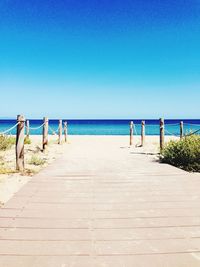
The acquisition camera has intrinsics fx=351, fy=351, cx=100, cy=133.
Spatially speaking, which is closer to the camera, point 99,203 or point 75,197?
point 99,203

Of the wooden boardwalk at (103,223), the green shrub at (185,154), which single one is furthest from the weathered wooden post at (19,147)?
the green shrub at (185,154)

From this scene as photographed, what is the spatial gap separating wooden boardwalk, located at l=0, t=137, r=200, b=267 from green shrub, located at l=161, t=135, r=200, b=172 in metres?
1.98

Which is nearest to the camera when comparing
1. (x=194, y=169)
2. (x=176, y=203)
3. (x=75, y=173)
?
(x=176, y=203)

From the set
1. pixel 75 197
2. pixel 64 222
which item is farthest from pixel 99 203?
pixel 64 222

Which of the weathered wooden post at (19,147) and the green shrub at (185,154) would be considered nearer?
the weathered wooden post at (19,147)

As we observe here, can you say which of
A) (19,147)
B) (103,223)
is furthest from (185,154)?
(103,223)

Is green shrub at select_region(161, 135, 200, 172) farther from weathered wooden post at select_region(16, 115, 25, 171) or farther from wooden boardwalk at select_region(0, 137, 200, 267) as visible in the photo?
weathered wooden post at select_region(16, 115, 25, 171)

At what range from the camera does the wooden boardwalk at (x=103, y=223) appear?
324 cm

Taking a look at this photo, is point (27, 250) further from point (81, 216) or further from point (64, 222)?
point (81, 216)

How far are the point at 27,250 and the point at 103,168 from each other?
5.89m

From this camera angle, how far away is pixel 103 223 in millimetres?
4301

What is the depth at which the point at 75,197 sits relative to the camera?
228 inches

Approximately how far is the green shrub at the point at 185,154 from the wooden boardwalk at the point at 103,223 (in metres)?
1.98

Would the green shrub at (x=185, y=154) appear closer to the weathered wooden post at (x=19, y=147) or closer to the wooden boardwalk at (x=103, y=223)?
the wooden boardwalk at (x=103, y=223)
